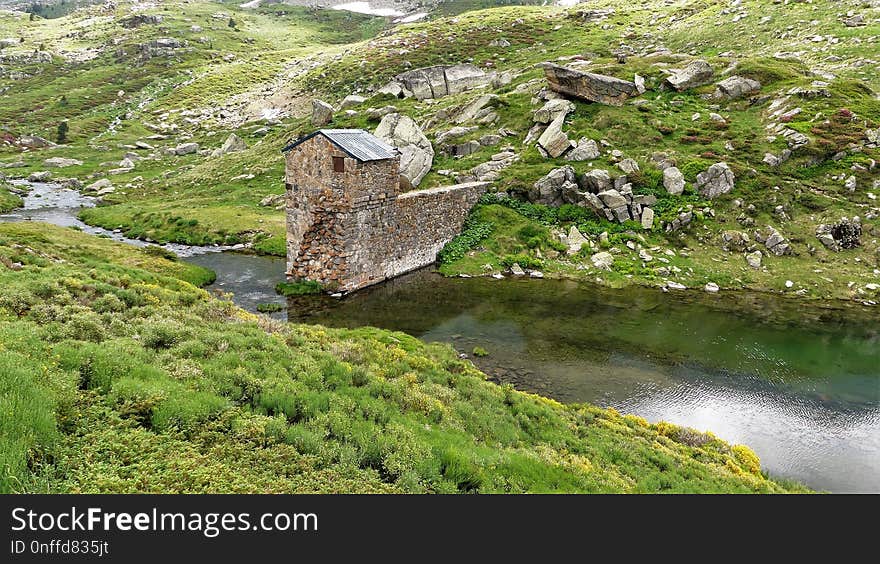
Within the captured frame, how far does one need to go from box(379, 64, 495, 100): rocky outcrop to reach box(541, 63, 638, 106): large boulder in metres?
30.0

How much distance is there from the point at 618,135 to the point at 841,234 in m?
19.9

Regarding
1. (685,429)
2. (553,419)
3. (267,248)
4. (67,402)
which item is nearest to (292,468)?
(67,402)

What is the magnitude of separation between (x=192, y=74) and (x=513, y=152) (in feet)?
442

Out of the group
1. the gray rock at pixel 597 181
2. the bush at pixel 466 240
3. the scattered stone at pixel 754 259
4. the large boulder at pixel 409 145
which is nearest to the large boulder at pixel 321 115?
the large boulder at pixel 409 145

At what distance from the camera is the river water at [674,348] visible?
65.5 ft

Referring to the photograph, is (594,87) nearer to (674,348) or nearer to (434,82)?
(674,348)

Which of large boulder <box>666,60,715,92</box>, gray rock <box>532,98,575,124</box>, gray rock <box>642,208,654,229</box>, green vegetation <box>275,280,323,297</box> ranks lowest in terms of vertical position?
green vegetation <box>275,280,323,297</box>

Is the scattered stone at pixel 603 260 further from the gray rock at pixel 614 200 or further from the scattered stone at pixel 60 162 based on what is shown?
the scattered stone at pixel 60 162

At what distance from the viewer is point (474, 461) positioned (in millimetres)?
12148

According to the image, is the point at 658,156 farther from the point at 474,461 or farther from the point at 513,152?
the point at 474,461

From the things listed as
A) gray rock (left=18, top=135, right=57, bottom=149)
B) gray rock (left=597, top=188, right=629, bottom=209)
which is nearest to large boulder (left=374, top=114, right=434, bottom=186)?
gray rock (left=597, top=188, right=629, bottom=209)

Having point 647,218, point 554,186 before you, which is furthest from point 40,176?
point 647,218

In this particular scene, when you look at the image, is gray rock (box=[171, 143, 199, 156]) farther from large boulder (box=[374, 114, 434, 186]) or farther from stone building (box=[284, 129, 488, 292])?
stone building (box=[284, 129, 488, 292])

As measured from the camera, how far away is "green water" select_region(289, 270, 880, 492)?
782 inches
